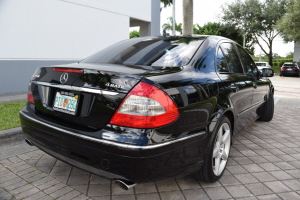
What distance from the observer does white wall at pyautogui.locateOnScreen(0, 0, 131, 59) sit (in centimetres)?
789

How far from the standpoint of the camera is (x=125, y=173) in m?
1.89

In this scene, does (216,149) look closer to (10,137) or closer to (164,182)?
(164,182)

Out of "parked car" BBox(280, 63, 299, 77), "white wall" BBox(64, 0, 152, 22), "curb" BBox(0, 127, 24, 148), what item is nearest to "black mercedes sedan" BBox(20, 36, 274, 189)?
"curb" BBox(0, 127, 24, 148)

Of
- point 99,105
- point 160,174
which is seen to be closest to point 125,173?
point 160,174

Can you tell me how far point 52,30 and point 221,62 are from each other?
7774 mm

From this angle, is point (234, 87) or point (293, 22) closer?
point (234, 87)

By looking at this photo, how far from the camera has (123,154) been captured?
1840 mm

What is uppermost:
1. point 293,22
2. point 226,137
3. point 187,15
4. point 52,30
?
point 293,22

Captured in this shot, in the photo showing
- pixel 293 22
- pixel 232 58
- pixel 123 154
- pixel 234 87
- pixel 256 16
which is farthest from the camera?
pixel 256 16

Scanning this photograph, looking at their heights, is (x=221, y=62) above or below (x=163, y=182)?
Result: above

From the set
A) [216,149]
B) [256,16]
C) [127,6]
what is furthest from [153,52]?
[256,16]

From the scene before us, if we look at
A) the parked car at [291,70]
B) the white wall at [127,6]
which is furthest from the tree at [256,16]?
the white wall at [127,6]

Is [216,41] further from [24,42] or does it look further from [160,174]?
[24,42]

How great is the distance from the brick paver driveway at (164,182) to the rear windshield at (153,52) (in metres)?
1.24
